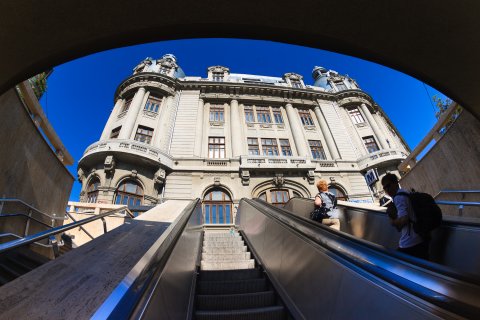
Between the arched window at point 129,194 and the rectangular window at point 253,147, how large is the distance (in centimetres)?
898

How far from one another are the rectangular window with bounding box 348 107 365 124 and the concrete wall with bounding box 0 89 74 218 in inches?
949

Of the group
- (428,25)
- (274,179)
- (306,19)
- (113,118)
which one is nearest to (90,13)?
(306,19)

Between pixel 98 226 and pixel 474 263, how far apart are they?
11.1 metres

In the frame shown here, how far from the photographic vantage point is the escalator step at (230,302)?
318 cm

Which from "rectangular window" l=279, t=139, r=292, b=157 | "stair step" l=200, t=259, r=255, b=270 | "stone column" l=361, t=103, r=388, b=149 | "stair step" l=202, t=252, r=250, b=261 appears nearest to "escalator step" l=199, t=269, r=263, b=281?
"stair step" l=200, t=259, r=255, b=270

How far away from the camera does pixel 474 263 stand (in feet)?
9.04

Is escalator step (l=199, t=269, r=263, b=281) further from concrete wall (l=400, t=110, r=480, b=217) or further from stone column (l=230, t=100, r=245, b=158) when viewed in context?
stone column (l=230, t=100, r=245, b=158)

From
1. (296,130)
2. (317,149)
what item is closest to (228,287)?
(296,130)

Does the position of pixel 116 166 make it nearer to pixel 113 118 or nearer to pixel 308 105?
pixel 113 118

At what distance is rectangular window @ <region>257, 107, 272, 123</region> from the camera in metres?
22.5

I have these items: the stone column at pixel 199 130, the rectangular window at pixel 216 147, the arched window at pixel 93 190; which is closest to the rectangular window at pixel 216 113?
the stone column at pixel 199 130

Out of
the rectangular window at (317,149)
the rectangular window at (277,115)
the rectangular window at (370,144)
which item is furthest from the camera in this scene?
the rectangular window at (277,115)

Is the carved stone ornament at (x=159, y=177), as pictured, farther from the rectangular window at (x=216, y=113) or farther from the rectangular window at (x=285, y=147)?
the rectangular window at (x=285, y=147)

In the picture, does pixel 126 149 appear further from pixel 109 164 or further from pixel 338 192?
pixel 338 192
